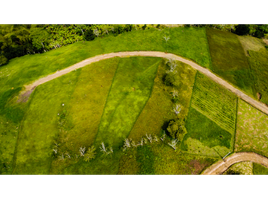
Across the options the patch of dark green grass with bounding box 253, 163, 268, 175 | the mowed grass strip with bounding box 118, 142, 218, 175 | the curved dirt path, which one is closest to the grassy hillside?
the mowed grass strip with bounding box 118, 142, 218, 175

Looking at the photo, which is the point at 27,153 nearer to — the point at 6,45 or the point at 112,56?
the point at 112,56

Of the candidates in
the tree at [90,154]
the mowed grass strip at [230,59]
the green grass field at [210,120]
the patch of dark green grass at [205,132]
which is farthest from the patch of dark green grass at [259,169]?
the tree at [90,154]

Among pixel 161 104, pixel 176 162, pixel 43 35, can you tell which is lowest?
pixel 176 162

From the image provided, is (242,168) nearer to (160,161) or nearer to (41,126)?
(160,161)

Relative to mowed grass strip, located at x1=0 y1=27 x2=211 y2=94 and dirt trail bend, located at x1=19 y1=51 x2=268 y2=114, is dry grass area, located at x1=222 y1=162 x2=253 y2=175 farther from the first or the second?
mowed grass strip, located at x1=0 y1=27 x2=211 y2=94

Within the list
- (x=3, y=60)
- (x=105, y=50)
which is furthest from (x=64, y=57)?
(x=3, y=60)

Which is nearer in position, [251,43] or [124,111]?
[124,111]
